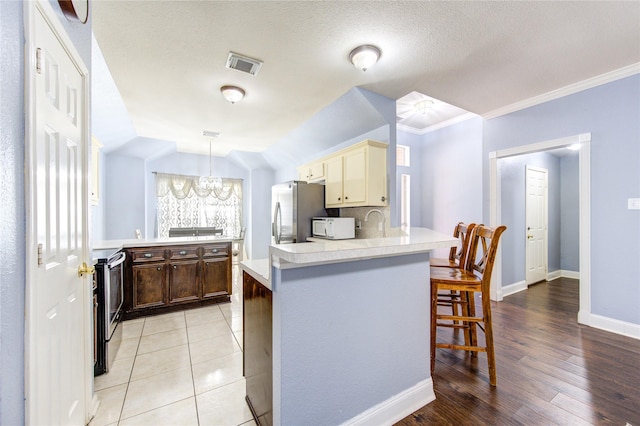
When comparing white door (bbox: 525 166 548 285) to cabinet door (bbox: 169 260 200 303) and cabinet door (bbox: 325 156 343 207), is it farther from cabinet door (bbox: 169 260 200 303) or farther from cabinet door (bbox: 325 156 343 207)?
cabinet door (bbox: 169 260 200 303)

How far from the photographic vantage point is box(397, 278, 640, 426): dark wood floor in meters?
1.58

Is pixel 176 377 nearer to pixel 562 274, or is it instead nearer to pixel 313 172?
pixel 313 172

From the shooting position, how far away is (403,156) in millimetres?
5141

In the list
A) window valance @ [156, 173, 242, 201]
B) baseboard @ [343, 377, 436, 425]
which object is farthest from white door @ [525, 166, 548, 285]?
window valance @ [156, 173, 242, 201]

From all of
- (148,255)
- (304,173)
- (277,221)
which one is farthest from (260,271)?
(304,173)

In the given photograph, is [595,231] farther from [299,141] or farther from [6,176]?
[6,176]

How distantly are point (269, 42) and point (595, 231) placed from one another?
389cm

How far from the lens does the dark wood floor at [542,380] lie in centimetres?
158

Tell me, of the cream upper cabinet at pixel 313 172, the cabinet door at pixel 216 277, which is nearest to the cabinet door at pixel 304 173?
the cream upper cabinet at pixel 313 172

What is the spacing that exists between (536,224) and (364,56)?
4.41m

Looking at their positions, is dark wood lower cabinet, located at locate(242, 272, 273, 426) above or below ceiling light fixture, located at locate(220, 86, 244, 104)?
below

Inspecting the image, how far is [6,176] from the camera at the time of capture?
2.73 ft

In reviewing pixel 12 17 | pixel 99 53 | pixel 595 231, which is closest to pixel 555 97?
pixel 595 231

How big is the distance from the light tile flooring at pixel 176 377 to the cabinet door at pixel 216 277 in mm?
539
